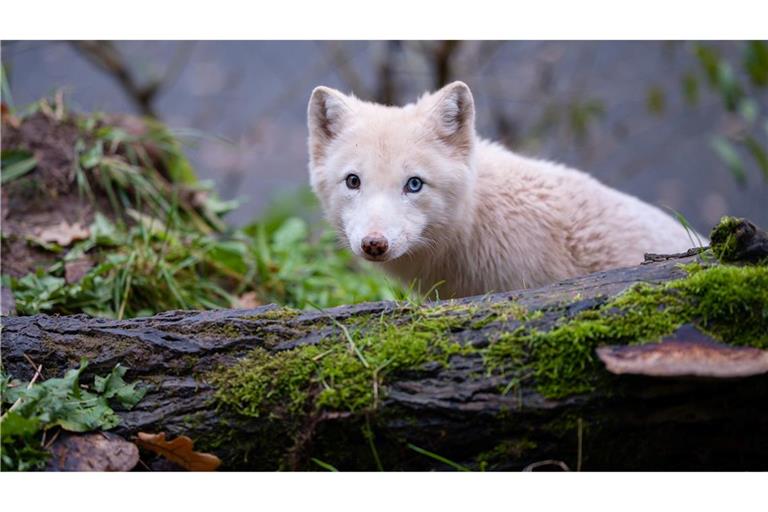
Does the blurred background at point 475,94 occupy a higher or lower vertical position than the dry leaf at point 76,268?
higher

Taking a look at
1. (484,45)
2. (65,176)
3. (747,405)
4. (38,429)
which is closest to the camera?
(747,405)

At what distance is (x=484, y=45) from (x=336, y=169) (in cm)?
646

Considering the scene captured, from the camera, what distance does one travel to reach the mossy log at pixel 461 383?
8.10 feet

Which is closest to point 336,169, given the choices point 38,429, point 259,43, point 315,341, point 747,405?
point 315,341

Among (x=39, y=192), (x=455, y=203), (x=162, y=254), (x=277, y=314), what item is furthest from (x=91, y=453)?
(x=39, y=192)

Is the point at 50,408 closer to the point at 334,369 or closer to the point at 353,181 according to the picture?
the point at 334,369

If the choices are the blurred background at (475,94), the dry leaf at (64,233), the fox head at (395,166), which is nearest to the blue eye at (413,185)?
the fox head at (395,166)

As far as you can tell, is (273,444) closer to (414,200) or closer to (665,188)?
(414,200)

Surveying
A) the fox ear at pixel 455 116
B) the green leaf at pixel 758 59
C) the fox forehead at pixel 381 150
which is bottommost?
the fox forehead at pixel 381 150

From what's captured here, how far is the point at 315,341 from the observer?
112 inches

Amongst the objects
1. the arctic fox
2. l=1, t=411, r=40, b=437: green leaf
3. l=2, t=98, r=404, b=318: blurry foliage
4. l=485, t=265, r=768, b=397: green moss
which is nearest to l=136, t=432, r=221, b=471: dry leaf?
l=1, t=411, r=40, b=437: green leaf

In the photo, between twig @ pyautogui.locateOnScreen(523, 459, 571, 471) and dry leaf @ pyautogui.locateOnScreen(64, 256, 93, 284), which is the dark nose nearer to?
twig @ pyautogui.locateOnScreen(523, 459, 571, 471)

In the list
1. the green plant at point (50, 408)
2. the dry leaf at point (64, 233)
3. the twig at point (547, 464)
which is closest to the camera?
the twig at point (547, 464)

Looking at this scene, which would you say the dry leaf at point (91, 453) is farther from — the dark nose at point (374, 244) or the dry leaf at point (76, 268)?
the dry leaf at point (76, 268)
